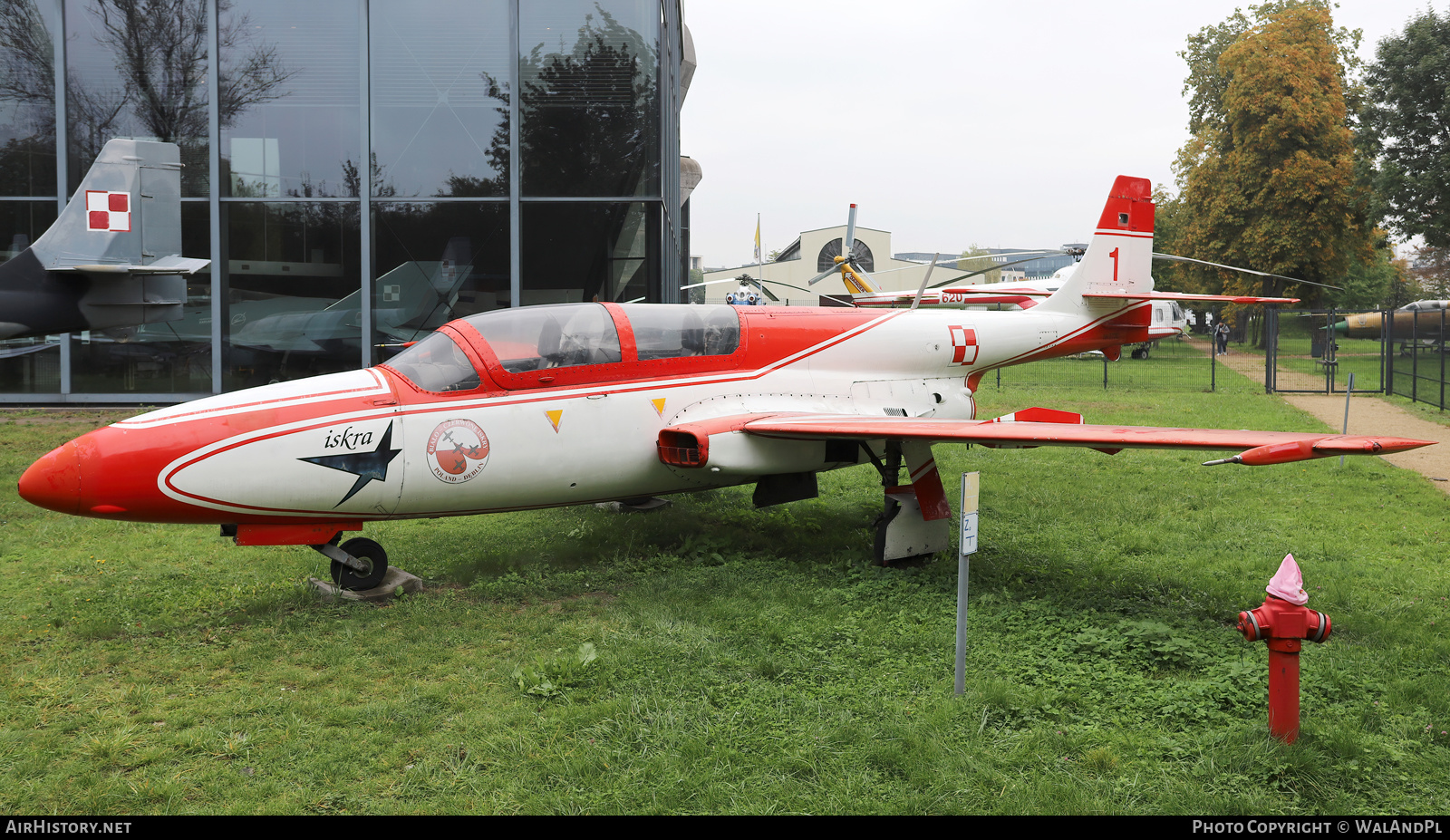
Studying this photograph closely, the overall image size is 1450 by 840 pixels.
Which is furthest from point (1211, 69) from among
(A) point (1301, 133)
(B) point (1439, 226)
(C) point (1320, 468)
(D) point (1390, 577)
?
(D) point (1390, 577)

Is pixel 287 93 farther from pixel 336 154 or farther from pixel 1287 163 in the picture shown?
pixel 1287 163

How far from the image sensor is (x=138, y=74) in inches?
653

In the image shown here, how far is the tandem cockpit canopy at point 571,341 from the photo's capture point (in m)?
6.46

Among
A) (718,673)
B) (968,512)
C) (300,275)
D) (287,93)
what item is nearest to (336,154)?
(287,93)

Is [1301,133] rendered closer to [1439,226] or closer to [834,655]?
[1439,226]

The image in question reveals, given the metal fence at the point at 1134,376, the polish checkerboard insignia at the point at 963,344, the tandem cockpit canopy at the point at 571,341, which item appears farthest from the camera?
the metal fence at the point at 1134,376

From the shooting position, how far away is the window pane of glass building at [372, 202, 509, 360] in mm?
16656

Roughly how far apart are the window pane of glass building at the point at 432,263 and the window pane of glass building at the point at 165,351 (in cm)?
319

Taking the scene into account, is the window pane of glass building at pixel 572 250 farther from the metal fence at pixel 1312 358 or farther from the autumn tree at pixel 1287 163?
the autumn tree at pixel 1287 163

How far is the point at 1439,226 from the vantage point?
30.8 metres

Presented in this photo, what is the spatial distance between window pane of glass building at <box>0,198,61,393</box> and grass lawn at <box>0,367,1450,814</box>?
384 inches

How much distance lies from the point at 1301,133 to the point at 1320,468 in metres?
32.5

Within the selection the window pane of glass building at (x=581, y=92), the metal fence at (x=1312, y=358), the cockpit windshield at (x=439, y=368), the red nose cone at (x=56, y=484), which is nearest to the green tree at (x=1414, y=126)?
the metal fence at (x=1312, y=358)

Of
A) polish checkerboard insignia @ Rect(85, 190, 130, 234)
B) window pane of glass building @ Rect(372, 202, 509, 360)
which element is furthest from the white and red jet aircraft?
window pane of glass building @ Rect(372, 202, 509, 360)
